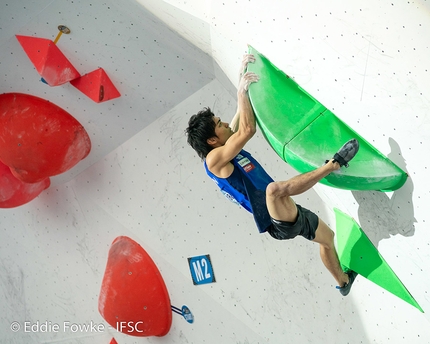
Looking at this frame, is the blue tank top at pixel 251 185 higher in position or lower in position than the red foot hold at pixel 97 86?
higher

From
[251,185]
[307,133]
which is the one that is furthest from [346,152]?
[251,185]

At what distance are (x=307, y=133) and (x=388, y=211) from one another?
0.45 metres

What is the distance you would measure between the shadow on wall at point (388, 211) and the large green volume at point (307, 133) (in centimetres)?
4

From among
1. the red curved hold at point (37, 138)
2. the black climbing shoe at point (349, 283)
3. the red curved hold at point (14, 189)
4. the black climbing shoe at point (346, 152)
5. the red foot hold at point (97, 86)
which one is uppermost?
the black climbing shoe at point (346, 152)

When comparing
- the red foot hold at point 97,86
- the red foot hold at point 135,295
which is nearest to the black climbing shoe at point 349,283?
the red foot hold at point 135,295

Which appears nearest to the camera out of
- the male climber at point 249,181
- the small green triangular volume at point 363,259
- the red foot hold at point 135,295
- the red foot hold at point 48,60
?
the male climber at point 249,181

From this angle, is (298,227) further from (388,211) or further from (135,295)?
(135,295)

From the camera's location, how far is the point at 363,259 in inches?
102

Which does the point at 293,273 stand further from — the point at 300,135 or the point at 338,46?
the point at 338,46

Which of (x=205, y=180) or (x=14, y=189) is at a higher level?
(x=205, y=180)

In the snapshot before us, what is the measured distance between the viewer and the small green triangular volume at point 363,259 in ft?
8.07

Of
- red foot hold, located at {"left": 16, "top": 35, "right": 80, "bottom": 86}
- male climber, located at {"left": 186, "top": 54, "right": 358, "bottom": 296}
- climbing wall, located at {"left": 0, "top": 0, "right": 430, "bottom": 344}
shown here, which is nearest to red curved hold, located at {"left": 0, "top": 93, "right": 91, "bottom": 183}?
climbing wall, located at {"left": 0, "top": 0, "right": 430, "bottom": 344}

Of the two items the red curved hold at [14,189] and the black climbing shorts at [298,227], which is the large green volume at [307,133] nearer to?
the black climbing shorts at [298,227]

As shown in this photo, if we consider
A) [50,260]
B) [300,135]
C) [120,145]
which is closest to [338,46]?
[300,135]
